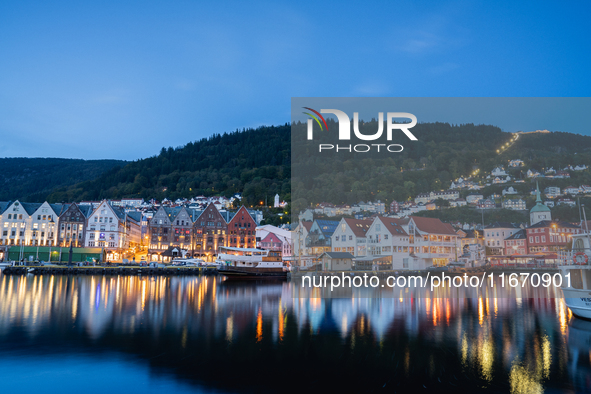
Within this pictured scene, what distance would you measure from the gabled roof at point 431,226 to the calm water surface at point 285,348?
75.1 feet

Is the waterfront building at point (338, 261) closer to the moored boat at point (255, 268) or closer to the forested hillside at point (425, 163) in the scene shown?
the moored boat at point (255, 268)

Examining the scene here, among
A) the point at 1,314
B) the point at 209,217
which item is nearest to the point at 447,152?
the point at 209,217

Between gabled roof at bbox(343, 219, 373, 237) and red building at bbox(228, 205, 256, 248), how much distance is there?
22.3 metres

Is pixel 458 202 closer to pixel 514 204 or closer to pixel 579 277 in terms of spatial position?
pixel 514 204

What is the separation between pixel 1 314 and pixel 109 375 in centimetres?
1120

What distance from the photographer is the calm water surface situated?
29.2 ft

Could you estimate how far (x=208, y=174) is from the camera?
121 m

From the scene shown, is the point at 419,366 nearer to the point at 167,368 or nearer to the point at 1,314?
the point at 167,368

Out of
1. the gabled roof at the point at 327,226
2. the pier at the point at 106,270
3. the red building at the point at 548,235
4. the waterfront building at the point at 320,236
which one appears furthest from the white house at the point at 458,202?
the pier at the point at 106,270

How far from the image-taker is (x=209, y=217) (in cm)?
6219

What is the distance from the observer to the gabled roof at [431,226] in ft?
143

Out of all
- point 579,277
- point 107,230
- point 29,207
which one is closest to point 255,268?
point 107,230

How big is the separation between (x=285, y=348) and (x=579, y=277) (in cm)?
1393

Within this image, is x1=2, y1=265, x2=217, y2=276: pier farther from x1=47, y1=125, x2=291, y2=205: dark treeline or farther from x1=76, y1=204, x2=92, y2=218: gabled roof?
x1=47, y1=125, x2=291, y2=205: dark treeline
